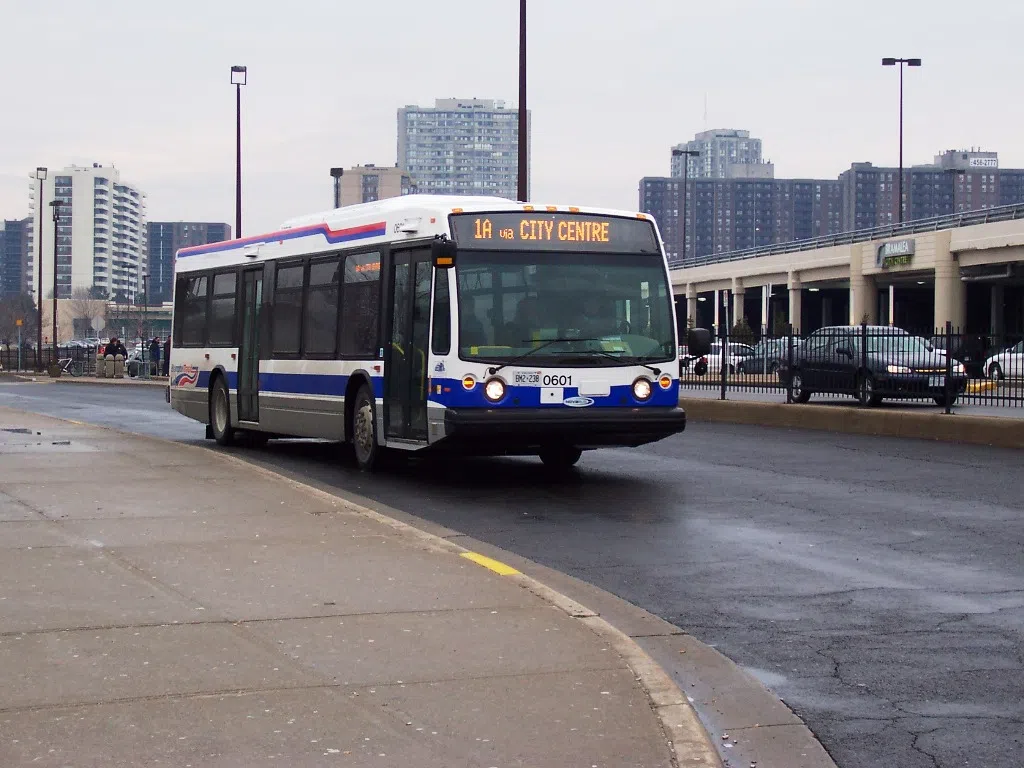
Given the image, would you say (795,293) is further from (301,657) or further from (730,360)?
(301,657)

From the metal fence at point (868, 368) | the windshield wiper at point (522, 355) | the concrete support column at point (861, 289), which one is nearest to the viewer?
the windshield wiper at point (522, 355)

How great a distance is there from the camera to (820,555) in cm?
1025

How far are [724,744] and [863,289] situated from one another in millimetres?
77381

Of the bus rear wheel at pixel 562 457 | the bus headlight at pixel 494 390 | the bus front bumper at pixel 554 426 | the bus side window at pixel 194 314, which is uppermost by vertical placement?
the bus side window at pixel 194 314

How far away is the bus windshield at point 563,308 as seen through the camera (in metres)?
14.6

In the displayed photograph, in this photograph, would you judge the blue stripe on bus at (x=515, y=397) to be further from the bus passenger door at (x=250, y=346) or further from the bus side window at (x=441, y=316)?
the bus passenger door at (x=250, y=346)

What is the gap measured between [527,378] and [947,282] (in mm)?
60822

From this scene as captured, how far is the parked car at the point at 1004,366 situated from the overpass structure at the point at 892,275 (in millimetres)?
25703

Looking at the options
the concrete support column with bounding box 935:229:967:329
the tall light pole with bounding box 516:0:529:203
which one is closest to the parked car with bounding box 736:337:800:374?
the tall light pole with bounding box 516:0:529:203

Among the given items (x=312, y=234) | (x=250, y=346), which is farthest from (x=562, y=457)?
(x=250, y=346)

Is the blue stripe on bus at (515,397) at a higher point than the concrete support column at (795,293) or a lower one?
lower

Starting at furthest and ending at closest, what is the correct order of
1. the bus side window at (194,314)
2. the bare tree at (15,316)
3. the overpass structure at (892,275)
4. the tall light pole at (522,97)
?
the bare tree at (15,316), the overpass structure at (892,275), the tall light pole at (522,97), the bus side window at (194,314)

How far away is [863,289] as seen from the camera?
80438 millimetres

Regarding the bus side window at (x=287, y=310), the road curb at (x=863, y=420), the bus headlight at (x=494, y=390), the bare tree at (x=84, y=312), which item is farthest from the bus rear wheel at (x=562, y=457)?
the bare tree at (x=84, y=312)
